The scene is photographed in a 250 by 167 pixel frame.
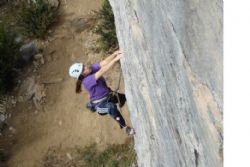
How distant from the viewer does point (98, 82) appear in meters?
6.88

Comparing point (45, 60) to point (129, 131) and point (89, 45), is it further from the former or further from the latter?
point (129, 131)

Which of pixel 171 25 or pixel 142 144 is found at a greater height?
pixel 171 25

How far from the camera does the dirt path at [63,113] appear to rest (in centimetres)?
959

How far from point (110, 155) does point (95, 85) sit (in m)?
2.57

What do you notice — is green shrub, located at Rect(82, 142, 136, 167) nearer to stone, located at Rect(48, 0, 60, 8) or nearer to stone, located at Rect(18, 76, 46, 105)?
stone, located at Rect(18, 76, 46, 105)

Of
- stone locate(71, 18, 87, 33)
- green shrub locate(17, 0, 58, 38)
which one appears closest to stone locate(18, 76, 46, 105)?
green shrub locate(17, 0, 58, 38)

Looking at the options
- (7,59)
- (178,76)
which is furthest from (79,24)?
(178,76)

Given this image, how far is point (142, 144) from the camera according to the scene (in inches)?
257

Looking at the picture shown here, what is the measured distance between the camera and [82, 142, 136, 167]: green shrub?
873 centimetres

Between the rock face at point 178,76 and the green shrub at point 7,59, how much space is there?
5343 millimetres
